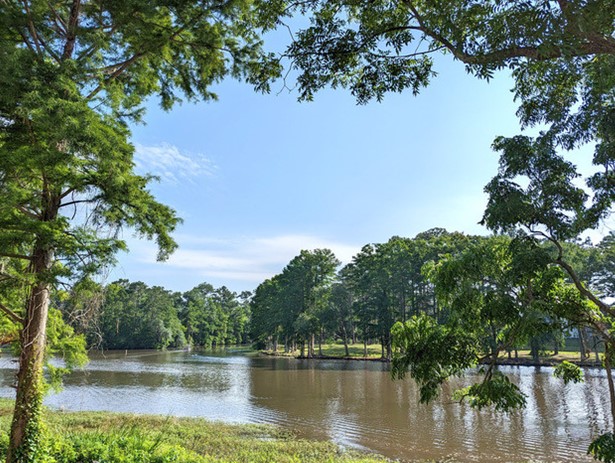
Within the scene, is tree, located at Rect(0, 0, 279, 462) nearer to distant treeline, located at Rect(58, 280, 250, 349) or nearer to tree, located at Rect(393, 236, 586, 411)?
tree, located at Rect(393, 236, 586, 411)

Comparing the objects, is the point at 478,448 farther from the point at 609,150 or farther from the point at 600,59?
the point at 600,59

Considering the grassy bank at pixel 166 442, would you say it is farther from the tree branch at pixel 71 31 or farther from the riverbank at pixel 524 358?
the riverbank at pixel 524 358

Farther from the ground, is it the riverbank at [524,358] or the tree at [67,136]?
the tree at [67,136]

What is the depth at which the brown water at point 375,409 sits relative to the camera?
13.4 m

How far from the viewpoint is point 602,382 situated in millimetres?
27172

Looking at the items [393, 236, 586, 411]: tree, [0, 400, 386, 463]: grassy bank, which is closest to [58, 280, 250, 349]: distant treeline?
[0, 400, 386, 463]: grassy bank

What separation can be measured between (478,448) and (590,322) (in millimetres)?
9564

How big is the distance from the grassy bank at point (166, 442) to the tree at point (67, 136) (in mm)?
953

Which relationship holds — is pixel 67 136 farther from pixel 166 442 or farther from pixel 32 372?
pixel 166 442

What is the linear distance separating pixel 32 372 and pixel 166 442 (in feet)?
17.4

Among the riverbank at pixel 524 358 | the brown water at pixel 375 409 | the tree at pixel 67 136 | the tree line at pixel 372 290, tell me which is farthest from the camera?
the tree line at pixel 372 290

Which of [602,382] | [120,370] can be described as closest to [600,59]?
[602,382]

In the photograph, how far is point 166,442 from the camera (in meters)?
11.2

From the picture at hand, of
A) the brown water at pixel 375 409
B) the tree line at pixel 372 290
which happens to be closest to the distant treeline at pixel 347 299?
the tree line at pixel 372 290
